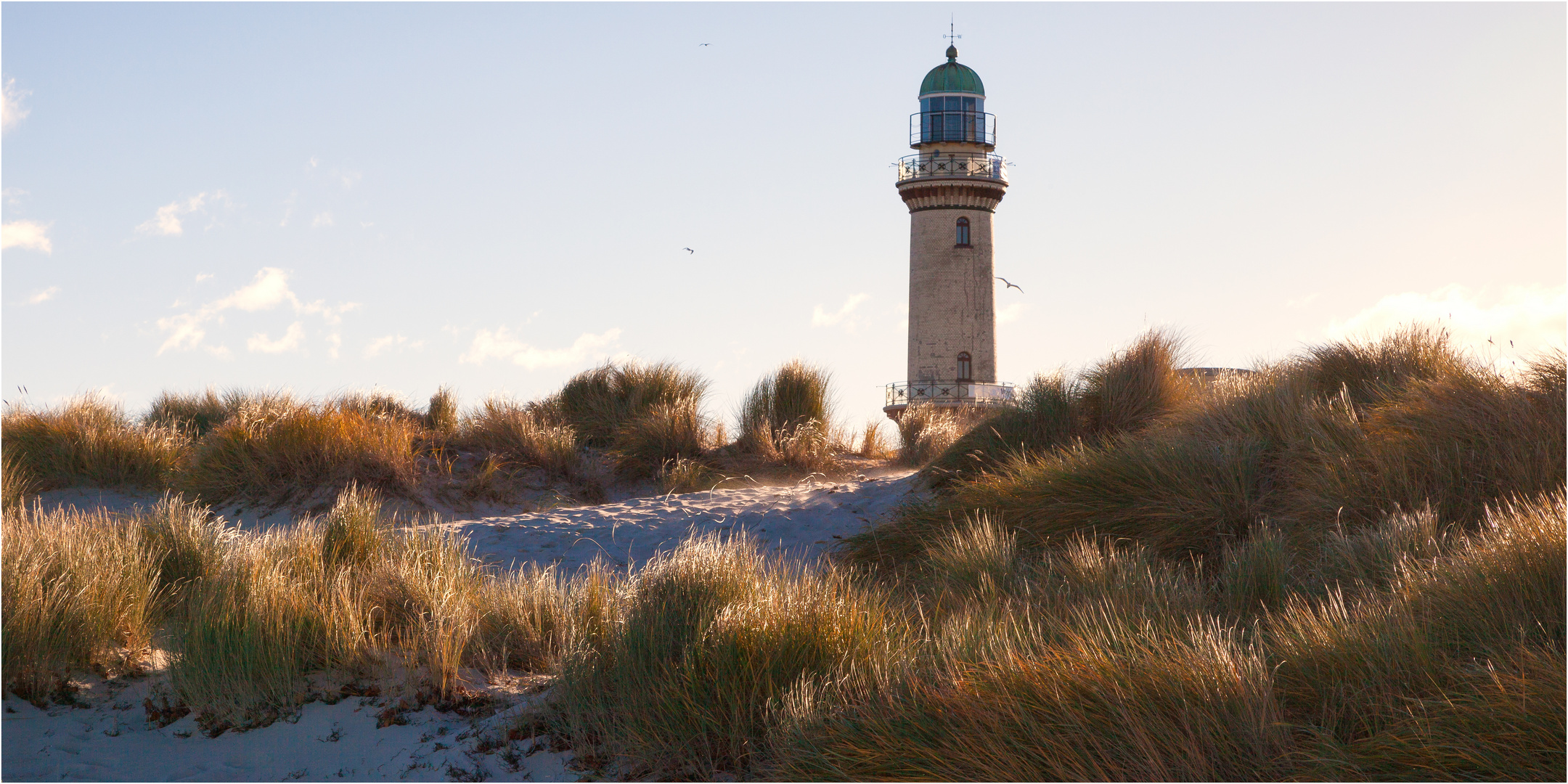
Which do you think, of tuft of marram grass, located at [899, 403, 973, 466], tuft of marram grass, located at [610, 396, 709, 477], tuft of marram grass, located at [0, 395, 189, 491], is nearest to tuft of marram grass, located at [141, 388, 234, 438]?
tuft of marram grass, located at [0, 395, 189, 491]

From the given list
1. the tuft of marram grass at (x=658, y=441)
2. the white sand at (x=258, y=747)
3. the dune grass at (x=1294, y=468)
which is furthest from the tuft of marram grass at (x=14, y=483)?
the dune grass at (x=1294, y=468)

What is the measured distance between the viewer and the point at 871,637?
4.12 m

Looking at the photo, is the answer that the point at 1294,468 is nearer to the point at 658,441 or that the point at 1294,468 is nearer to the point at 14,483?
the point at 658,441

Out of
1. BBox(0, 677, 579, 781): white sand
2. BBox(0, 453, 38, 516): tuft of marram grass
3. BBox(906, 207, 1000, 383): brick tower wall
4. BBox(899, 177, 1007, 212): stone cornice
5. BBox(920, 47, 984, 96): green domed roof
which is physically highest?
BBox(920, 47, 984, 96): green domed roof

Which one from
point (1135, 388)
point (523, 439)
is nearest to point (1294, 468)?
point (1135, 388)

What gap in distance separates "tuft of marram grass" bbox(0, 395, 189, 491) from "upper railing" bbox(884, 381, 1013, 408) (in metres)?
17.2

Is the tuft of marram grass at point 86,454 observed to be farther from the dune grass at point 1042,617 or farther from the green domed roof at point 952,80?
the green domed roof at point 952,80

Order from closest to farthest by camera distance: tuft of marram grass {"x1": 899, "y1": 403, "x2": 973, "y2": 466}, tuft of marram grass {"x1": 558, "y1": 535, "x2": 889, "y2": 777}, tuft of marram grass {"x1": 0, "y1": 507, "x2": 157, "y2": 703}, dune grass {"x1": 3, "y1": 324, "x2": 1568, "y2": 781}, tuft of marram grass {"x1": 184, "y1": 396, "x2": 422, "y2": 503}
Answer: dune grass {"x1": 3, "y1": 324, "x2": 1568, "y2": 781} < tuft of marram grass {"x1": 558, "y1": 535, "x2": 889, "y2": 777} < tuft of marram grass {"x1": 0, "y1": 507, "x2": 157, "y2": 703} < tuft of marram grass {"x1": 184, "y1": 396, "x2": 422, "y2": 503} < tuft of marram grass {"x1": 899, "y1": 403, "x2": 973, "y2": 466}

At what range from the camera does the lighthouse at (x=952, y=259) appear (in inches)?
1061

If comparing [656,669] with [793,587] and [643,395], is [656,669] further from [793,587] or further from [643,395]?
[643,395]

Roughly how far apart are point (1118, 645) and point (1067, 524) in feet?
10.1

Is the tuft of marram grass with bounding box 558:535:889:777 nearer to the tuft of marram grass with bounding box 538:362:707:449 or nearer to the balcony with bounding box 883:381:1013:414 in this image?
the tuft of marram grass with bounding box 538:362:707:449

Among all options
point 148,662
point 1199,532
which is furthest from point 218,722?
point 1199,532

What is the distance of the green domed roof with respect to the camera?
27.8 metres
